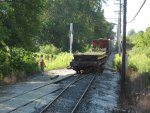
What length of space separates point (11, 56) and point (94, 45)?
74.5 ft

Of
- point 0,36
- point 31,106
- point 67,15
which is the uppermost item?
point 67,15

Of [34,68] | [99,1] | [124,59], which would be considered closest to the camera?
[124,59]

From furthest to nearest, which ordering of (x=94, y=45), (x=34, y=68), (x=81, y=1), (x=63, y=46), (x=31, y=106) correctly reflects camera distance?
(x=81, y=1)
(x=63, y=46)
(x=94, y=45)
(x=34, y=68)
(x=31, y=106)

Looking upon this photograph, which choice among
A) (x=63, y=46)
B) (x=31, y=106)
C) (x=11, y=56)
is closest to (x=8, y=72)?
(x=11, y=56)

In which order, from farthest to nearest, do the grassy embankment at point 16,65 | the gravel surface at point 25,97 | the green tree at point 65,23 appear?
the green tree at point 65,23, the grassy embankment at point 16,65, the gravel surface at point 25,97

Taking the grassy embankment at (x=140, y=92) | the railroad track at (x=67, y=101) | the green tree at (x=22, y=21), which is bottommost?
the railroad track at (x=67, y=101)

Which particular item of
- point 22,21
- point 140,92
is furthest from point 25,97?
point 22,21

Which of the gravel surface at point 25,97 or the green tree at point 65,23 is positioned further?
the green tree at point 65,23

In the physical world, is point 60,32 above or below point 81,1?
below

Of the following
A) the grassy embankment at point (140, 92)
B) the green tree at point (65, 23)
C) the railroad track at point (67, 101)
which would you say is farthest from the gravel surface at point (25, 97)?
the green tree at point (65, 23)

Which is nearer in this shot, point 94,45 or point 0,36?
point 0,36

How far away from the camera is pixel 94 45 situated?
5350 centimetres

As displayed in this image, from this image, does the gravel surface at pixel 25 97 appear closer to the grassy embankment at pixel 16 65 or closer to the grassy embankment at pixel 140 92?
the grassy embankment at pixel 16 65

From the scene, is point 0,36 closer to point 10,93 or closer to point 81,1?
point 10,93
